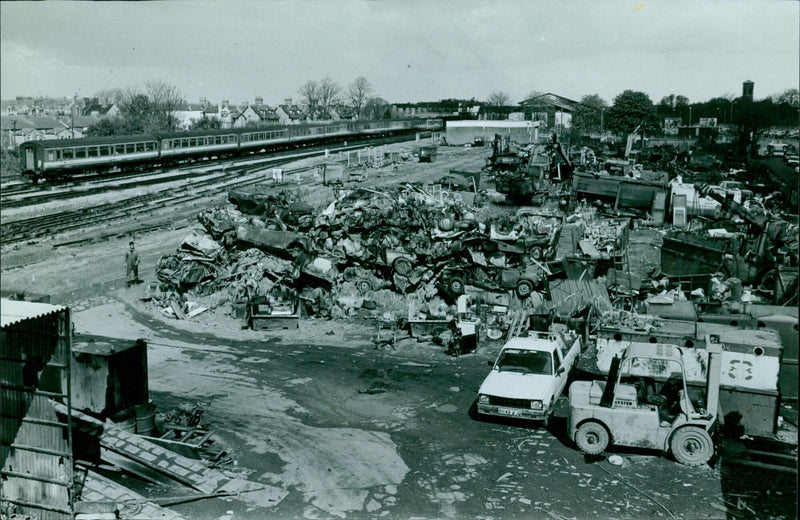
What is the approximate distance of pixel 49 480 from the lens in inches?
313

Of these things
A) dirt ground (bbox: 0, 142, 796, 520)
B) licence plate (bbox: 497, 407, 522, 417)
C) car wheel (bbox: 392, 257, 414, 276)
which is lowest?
dirt ground (bbox: 0, 142, 796, 520)

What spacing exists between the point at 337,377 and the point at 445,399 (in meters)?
2.45

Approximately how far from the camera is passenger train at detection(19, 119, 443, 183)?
33094 millimetres

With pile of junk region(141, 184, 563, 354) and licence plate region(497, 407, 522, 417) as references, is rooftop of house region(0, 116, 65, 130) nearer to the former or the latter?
pile of junk region(141, 184, 563, 354)

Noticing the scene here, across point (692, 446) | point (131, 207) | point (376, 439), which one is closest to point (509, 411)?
point (376, 439)

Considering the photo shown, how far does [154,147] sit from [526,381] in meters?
34.4

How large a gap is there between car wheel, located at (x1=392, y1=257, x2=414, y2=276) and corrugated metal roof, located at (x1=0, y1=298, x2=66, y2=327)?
11511mm

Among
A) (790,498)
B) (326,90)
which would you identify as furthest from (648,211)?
(326,90)

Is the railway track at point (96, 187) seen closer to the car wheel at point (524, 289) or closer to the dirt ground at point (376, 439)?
the dirt ground at point (376, 439)

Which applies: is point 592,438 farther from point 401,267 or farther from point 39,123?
→ point 39,123

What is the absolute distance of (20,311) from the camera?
7.79 metres

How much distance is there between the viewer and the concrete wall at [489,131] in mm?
66000

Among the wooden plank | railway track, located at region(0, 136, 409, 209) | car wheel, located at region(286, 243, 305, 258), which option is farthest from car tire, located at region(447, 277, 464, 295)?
railway track, located at region(0, 136, 409, 209)

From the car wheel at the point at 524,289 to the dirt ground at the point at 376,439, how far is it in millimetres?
2167
